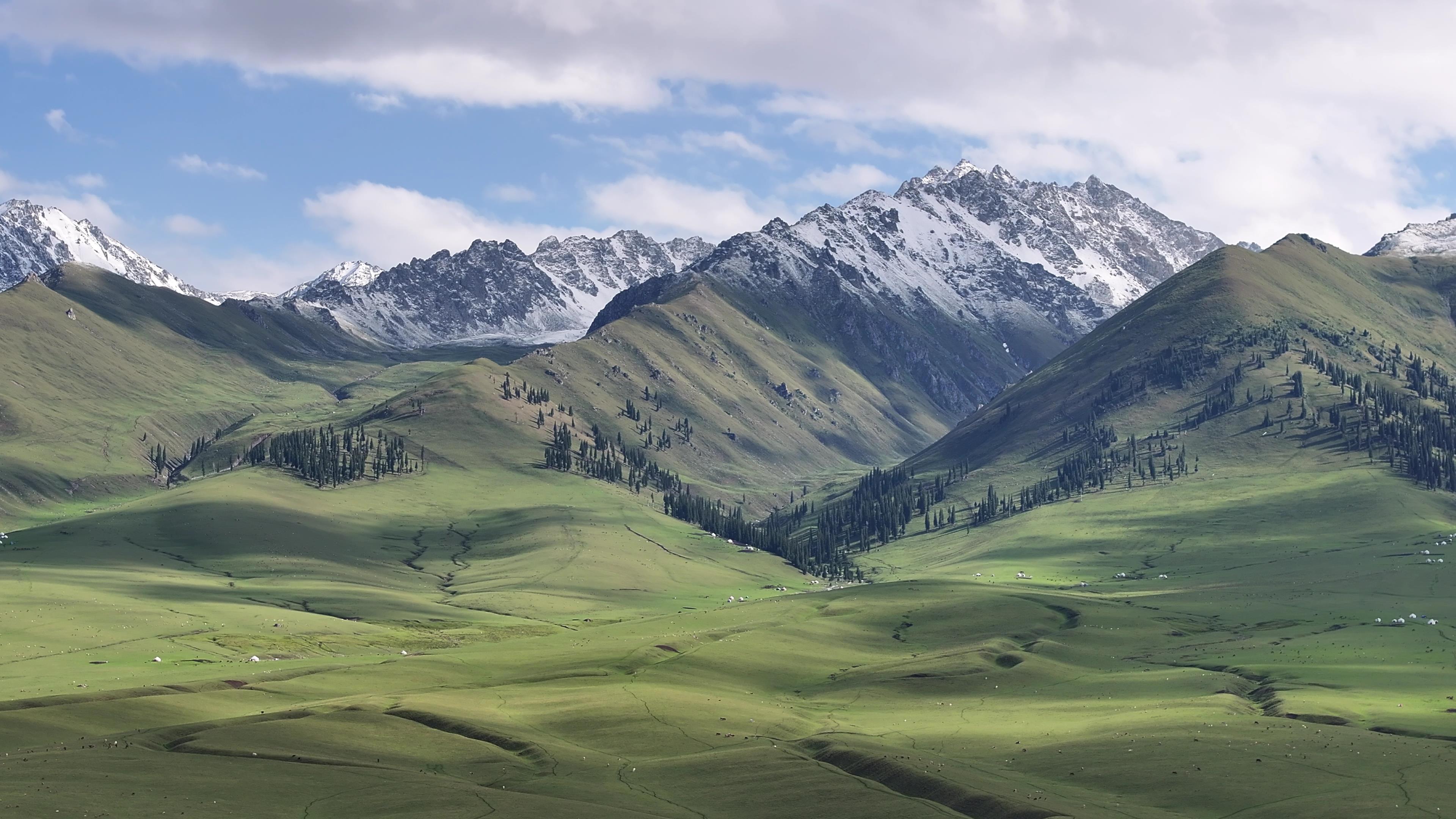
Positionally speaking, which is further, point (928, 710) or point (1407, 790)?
point (928, 710)

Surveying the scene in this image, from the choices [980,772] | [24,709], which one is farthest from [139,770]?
[980,772]

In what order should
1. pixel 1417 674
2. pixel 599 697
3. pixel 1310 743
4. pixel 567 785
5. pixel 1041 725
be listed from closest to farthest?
pixel 567 785 < pixel 1310 743 < pixel 1041 725 < pixel 599 697 < pixel 1417 674

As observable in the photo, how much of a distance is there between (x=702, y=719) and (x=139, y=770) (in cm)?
5325

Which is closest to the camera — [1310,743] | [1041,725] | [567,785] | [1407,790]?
[1407,790]

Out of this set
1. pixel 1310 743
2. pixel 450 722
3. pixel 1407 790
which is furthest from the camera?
pixel 450 722

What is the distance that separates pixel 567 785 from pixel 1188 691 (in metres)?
79.6

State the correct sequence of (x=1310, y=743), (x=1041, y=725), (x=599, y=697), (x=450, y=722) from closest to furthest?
(x=1310, y=743) < (x=450, y=722) < (x=1041, y=725) < (x=599, y=697)

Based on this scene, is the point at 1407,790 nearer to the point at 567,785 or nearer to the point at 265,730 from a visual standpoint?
the point at 567,785

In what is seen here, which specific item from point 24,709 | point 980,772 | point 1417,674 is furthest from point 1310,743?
point 24,709

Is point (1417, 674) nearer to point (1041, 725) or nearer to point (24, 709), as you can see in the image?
point (1041, 725)

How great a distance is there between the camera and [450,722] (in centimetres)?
13512

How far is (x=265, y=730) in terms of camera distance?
126188 millimetres

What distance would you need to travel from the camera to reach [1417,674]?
571 feet

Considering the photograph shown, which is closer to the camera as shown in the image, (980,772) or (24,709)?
(980,772)
